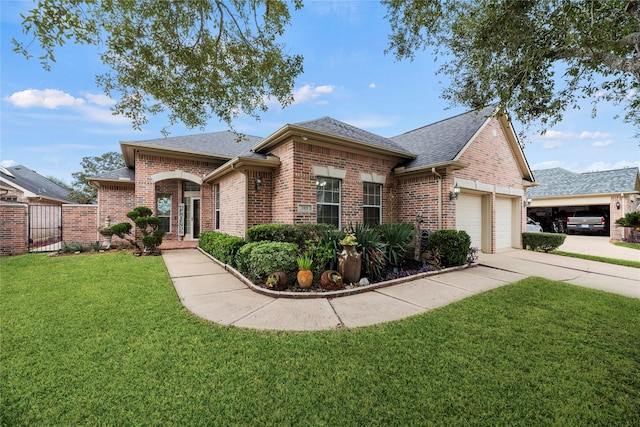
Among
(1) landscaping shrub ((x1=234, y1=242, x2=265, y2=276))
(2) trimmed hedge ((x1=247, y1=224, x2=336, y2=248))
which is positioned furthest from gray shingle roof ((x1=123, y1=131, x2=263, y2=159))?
(1) landscaping shrub ((x1=234, y1=242, x2=265, y2=276))

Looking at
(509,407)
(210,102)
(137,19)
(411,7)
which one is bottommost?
(509,407)

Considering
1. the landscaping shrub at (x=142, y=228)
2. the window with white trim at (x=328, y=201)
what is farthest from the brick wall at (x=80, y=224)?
the window with white trim at (x=328, y=201)

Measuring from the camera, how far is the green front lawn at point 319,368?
2.12m

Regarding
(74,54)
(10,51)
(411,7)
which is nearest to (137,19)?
(74,54)

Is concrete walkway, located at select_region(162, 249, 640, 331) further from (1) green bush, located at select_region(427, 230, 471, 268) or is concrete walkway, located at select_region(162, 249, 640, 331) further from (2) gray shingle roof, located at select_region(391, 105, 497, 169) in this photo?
(2) gray shingle roof, located at select_region(391, 105, 497, 169)

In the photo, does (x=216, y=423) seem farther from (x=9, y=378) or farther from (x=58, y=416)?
(x=9, y=378)

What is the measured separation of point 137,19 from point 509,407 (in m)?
7.84

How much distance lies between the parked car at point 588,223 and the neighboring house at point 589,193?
500 millimetres

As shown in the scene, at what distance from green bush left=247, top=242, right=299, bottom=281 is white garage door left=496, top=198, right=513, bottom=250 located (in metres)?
10.00

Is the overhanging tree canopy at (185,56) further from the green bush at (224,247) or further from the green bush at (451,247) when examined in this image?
the green bush at (451,247)

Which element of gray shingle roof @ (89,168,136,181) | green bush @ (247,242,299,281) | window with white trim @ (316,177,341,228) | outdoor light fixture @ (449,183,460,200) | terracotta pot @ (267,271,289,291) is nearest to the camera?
terracotta pot @ (267,271,289,291)

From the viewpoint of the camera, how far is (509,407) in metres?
2.20

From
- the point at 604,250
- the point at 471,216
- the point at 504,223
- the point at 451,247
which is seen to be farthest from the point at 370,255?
the point at 604,250

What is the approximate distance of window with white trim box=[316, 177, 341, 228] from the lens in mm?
8023
